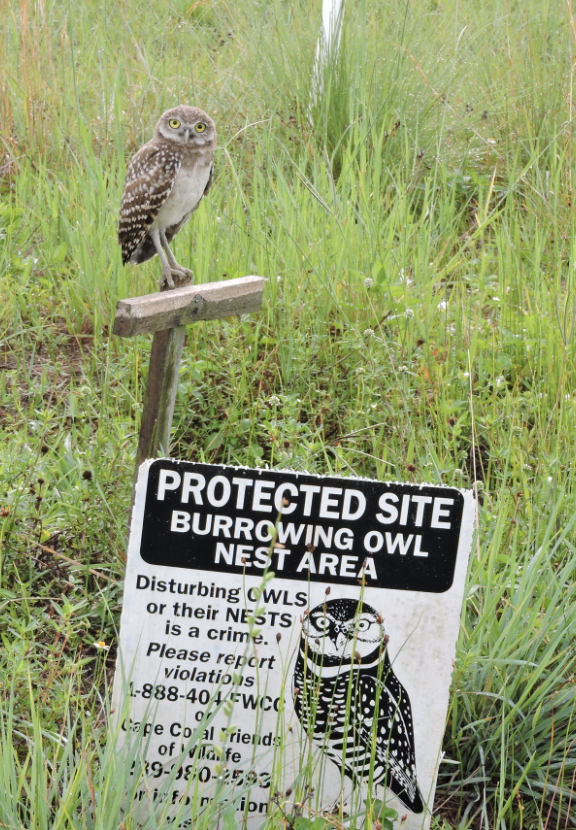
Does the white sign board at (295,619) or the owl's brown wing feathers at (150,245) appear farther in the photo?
the owl's brown wing feathers at (150,245)

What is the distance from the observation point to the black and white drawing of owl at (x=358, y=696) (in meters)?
1.96

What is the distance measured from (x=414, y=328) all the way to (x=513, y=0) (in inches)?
196

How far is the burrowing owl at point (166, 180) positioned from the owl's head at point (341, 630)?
4.38 feet

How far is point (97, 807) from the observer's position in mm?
1679

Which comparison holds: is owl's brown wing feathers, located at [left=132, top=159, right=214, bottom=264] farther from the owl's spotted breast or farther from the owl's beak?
the owl's beak

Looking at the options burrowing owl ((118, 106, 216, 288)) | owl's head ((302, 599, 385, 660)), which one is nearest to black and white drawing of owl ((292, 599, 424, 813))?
owl's head ((302, 599, 385, 660))

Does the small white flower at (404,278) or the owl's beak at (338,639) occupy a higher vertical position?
the small white flower at (404,278)

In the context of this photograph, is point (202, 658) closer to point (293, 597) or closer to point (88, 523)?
point (293, 597)

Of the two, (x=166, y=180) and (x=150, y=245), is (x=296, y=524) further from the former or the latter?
(x=150, y=245)

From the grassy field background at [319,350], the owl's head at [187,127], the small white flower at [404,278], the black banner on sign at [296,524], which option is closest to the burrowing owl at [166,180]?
the owl's head at [187,127]

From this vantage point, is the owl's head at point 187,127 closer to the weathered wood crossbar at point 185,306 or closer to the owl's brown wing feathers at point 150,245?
the owl's brown wing feathers at point 150,245

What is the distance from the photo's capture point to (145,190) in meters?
2.98

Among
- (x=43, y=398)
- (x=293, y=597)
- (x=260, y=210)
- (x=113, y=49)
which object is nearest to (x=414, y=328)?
(x=260, y=210)

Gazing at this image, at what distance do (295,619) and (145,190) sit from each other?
5.33ft
